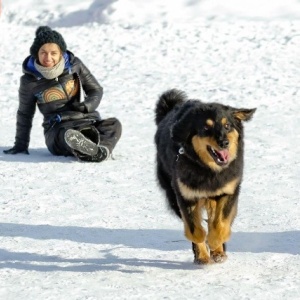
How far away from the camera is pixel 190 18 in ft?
43.8

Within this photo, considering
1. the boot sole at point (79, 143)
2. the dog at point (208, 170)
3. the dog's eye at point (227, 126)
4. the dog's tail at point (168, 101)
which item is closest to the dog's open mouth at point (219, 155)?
the dog at point (208, 170)

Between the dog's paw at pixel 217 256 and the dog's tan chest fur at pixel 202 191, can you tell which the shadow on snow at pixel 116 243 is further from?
the dog's tan chest fur at pixel 202 191

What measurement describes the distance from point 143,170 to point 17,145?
1.38 meters

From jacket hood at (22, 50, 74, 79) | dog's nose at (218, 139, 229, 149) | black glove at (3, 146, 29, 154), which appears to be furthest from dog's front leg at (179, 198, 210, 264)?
black glove at (3, 146, 29, 154)

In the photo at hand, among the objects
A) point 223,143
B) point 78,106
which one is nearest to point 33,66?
point 78,106

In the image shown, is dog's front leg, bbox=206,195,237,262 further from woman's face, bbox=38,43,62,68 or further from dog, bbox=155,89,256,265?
woman's face, bbox=38,43,62,68

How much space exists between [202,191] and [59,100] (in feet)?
10.9

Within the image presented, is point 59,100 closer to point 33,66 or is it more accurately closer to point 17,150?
point 33,66

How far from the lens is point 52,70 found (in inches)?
304

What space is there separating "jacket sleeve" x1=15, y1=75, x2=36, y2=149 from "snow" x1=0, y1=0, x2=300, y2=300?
0.61 ft

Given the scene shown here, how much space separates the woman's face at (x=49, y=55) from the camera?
7.64m

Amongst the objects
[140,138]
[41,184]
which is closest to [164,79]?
[140,138]

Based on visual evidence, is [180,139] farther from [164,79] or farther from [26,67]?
[164,79]

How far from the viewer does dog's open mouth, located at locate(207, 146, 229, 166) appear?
4820mm
